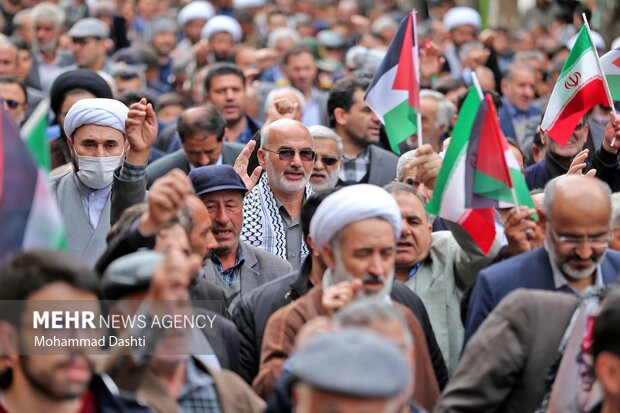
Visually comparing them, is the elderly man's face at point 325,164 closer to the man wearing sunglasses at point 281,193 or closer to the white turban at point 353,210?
the man wearing sunglasses at point 281,193

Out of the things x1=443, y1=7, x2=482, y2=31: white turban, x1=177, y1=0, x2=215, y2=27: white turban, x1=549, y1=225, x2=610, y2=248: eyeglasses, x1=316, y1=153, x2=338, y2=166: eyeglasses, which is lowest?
x1=549, y1=225, x2=610, y2=248: eyeglasses

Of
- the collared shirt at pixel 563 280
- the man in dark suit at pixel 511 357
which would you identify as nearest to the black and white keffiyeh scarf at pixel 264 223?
the collared shirt at pixel 563 280

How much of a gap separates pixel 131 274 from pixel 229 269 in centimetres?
284

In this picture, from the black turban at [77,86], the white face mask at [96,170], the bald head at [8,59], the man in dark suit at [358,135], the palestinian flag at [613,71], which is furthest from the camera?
the bald head at [8,59]

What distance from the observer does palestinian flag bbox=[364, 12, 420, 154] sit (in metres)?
9.22

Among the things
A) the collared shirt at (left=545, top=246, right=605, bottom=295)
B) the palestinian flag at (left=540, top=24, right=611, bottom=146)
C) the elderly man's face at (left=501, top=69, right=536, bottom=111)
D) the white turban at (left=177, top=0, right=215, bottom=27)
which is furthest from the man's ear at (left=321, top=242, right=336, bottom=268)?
the white turban at (left=177, top=0, right=215, bottom=27)

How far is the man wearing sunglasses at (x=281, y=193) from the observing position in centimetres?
872

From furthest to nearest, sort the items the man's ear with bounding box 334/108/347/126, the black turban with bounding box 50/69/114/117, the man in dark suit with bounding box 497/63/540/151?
1. the man in dark suit with bounding box 497/63/540/151
2. the man's ear with bounding box 334/108/347/126
3. the black turban with bounding box 50/69/114/117

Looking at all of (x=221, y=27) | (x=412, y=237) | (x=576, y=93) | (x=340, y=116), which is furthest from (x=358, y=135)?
(x=221, y=27)

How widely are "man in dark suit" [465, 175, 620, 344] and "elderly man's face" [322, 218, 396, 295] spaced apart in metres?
0.47

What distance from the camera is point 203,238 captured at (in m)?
6.44

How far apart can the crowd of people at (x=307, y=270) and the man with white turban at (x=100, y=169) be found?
0.5 inches

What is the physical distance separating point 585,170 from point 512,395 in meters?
3.69

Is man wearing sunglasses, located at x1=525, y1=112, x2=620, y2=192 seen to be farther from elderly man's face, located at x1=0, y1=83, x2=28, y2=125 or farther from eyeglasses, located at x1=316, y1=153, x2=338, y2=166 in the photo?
elderly man's face, located at x1=0, y1=83, x2=28, y2=125
